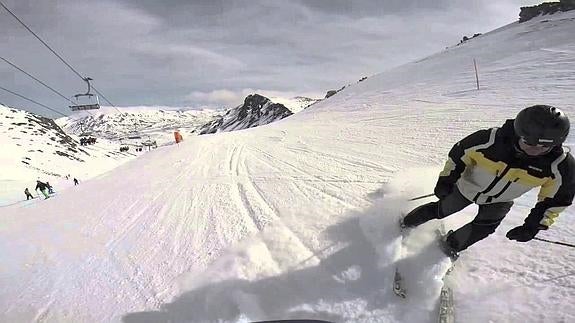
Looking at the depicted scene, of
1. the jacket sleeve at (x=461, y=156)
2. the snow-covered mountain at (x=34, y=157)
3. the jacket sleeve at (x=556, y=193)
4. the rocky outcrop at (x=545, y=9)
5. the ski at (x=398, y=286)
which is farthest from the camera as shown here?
the rocky outcrop at (x=545, y=9)

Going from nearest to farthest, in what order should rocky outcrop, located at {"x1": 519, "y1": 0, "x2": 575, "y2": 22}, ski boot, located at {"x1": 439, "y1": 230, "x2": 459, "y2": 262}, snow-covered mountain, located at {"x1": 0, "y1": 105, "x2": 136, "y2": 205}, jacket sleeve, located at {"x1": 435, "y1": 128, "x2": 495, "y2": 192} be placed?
jacket sleeve, located at {"x1": 435, "y1": 128, "x2": 495, "y2": 192} → ski boot, located at {"x1": 439, "y1": 230, "x2": 459, "y2": 262} → snow-covered mountain, located at {"x1": 0, "y1": 105, "x2": 136, "y2": 205} → rocky outcrop, located at {"x1": 519, "y1": 0, "x2": 575, "y2": 22}

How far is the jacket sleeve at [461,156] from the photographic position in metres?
3.20

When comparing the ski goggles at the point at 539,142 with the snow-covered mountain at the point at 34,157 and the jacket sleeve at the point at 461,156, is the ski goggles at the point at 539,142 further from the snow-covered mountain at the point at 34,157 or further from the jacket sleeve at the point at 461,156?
the snow-covered mountain at the point at 34,157

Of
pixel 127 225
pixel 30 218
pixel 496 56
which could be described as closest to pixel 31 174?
pixel 30 218

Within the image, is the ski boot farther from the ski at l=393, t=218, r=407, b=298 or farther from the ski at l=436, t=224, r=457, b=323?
the ski at l=393, t=218, r=407, b=298

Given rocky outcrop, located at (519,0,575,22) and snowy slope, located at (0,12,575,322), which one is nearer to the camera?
snowy slope, located at (0,12,575,322)

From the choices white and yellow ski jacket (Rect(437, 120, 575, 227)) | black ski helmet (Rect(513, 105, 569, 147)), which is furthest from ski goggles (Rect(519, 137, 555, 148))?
white and yellow ski jacket (Rect(437, 120, 575, 227))

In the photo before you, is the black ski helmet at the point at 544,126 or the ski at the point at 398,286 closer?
the black ski helmet at the point at 544,126

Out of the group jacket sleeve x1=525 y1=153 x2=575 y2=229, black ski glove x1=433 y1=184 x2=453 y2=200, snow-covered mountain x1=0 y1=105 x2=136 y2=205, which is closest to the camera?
jacket sleeve x1=525 y1=153 x2=575 y2=229

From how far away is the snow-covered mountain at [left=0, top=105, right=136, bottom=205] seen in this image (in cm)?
4118

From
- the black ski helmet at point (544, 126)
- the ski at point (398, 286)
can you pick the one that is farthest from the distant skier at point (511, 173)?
the ski at point (398, 286)

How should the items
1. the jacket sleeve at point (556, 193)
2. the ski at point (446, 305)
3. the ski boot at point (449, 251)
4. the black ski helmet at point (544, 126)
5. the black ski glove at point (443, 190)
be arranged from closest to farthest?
the black ski helmet at point (544, 126) → the jacket sleeve at point (556, 193) → the ski at point (446, 305) → the black ski glove at point (443, 190) → the ski boot at point (449, 251)

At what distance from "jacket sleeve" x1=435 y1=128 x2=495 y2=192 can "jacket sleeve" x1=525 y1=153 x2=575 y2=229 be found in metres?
0.54

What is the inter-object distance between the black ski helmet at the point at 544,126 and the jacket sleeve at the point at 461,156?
1.53 feet
